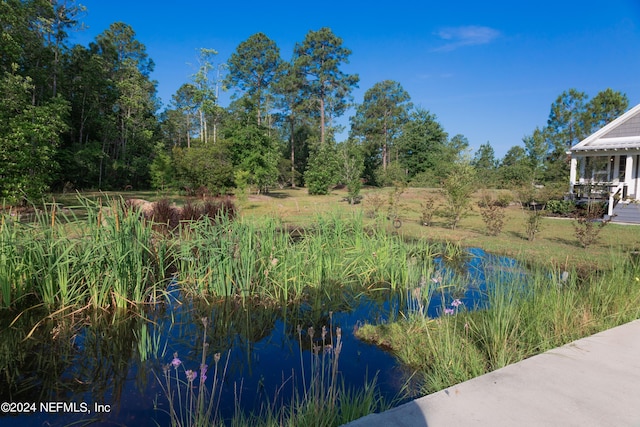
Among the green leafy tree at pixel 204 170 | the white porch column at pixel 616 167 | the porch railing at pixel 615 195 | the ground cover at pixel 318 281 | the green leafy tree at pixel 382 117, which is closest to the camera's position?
the ground cover at pixel 318 281

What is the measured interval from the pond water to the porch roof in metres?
15.6

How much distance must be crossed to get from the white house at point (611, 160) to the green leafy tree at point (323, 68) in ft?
68.9

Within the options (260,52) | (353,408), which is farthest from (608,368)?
(260,52)

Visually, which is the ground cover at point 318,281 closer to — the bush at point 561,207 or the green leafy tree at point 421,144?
the bush at point 561,207

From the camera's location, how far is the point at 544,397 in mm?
1866

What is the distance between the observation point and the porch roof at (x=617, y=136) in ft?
51.3

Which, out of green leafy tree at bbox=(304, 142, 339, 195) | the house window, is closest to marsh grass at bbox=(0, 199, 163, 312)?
the house window

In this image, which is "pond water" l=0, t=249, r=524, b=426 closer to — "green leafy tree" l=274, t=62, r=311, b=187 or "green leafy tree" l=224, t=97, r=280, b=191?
"green leafy tree" l=224, t=97, r=280, b=191

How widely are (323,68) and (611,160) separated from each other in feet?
83.6

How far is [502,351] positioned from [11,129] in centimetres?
1187

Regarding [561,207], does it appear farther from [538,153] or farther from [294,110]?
[294,110]

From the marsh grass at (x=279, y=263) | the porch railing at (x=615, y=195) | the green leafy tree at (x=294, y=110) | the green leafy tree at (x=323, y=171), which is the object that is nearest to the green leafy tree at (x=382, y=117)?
the green leafy tree at (x=294, y=110)

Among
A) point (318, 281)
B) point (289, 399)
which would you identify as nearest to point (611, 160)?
point (318, 281)

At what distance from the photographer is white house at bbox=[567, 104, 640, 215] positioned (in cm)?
1460
